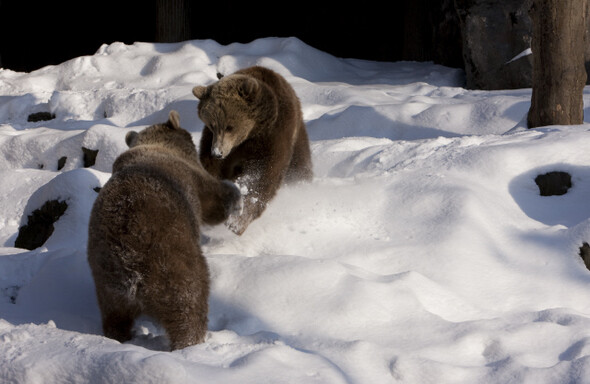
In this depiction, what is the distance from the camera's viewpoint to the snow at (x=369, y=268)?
2695 millimetres

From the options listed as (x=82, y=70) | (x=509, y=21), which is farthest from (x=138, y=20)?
(x=509, y=21)

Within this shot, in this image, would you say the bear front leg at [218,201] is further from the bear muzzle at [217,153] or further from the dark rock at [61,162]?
the dark rock at [61,162]

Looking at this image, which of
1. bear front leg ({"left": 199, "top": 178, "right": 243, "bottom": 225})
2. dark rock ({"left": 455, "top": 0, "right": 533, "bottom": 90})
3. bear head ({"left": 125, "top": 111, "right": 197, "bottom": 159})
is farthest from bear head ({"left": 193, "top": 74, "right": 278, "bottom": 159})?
dark rock ({"left": 455, "top": 0, "right": 533, "bottom": 90})

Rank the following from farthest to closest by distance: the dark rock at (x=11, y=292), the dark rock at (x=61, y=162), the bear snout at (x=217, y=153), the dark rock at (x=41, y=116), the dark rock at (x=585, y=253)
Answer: the dark rock at (x=41, y=116), the dark rock at (x=61, y=162), the bear snout at (x=217, y=153), the dark rock at (x=585, y=253), the dark rock at (x=11, y=292)

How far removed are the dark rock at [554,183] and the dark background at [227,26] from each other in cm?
660

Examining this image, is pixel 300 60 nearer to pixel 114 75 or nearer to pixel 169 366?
pixel 114 75

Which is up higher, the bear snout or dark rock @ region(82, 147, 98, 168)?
the bear snout

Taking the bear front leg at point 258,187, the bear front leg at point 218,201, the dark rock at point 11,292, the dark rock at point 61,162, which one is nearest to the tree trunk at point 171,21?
the dark rock at point 61,162

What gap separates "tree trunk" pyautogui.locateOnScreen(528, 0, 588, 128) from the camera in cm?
577

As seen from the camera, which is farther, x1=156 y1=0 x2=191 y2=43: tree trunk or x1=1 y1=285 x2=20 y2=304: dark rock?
x1=156 y1=0 x2=191 y2=43: tree trunk

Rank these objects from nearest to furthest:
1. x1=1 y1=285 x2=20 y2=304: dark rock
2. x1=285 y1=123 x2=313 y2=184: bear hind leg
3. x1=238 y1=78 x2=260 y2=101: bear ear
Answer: x1=1 y1=285 x2=20 y2=304: dark rock < x1=238 y1=78 x2=260 y2=101: bear ear < x1=285 y1=123 x2=313 y2=184: bear hind leg

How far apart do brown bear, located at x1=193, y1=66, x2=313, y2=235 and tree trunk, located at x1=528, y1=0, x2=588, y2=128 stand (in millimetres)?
2417

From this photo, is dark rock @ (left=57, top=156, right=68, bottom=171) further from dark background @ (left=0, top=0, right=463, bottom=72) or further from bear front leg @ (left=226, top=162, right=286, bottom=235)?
dark background @ (left=0, top=0, right=463, bottom=72)

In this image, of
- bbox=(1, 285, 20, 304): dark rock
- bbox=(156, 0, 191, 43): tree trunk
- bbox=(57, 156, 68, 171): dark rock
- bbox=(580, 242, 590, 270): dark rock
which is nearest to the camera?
bbox=(1, 285, 20, 304): dark rock
